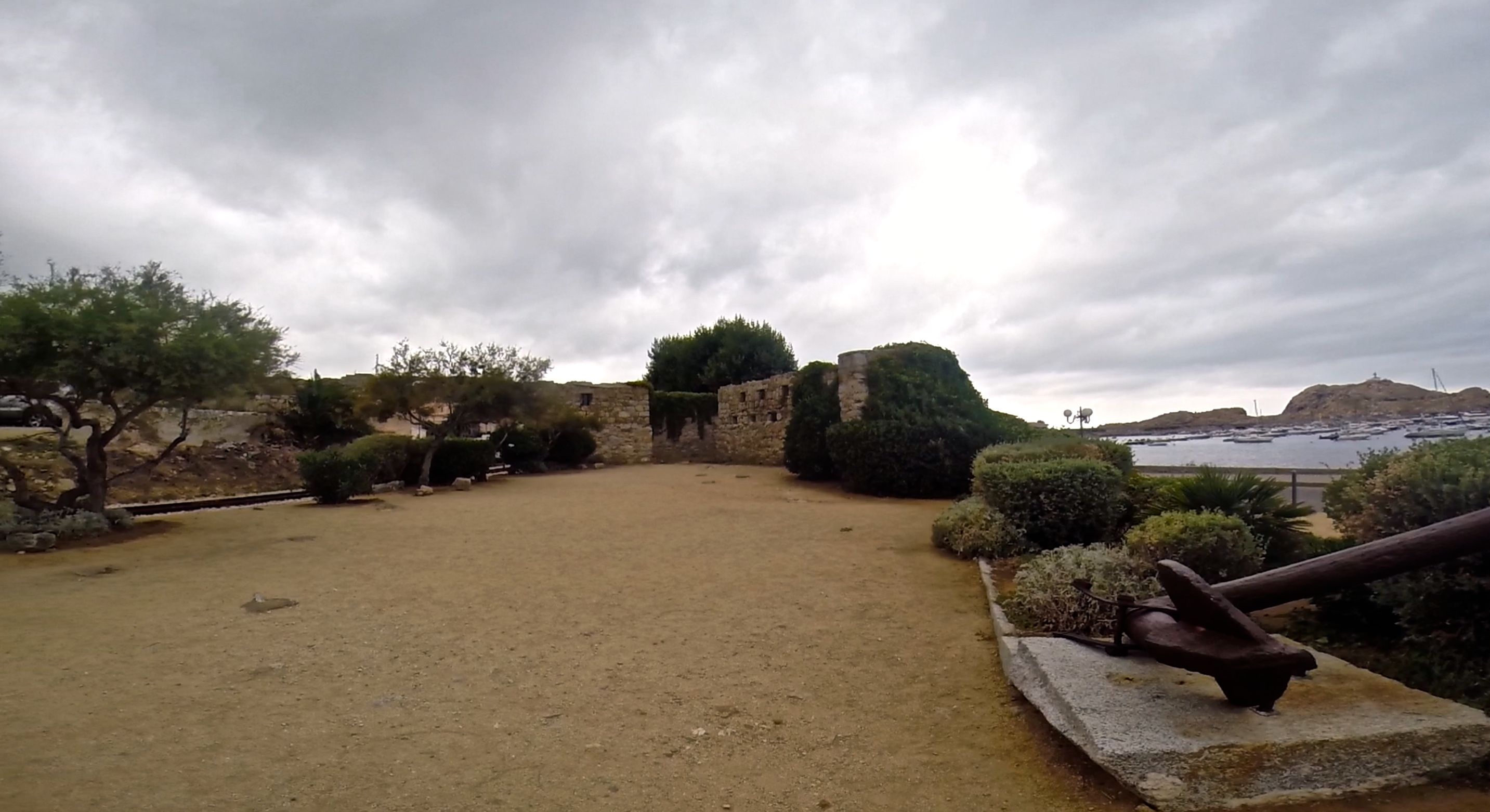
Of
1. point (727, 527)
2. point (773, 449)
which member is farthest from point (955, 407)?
point (773, 449)

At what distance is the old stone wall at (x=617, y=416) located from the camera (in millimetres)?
25719

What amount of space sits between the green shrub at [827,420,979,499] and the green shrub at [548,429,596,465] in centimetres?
1129

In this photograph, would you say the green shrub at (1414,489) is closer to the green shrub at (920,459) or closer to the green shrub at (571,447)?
the green shrub at (920,459)

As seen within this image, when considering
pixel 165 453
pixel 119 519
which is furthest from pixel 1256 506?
pixel 165 453

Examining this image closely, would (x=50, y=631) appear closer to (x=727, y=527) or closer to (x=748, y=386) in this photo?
(x=727, y=527)

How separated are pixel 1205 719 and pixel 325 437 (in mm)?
22572

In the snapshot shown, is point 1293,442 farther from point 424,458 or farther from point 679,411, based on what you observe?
point 424,458

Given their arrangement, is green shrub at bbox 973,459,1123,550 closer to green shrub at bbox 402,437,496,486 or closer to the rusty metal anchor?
the rusty metal anchor

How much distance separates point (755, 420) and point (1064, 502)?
16.8 metres

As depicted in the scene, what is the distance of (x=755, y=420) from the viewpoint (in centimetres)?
2450

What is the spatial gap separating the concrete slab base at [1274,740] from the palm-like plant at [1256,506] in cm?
299

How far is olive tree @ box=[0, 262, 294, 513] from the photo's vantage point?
Answer: 32.0ft

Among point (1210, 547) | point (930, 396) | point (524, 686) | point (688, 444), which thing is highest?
point (930, 396)

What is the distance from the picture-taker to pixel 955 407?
51.0ft
